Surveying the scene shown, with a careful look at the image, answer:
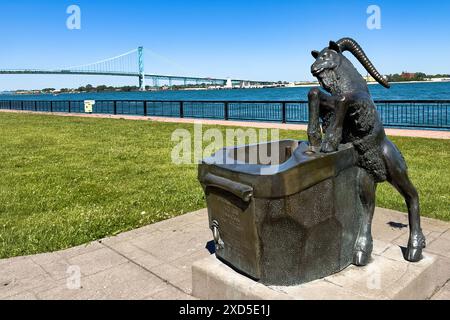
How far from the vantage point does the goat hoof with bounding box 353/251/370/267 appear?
3.20 meters

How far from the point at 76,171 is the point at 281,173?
6727 millimetres

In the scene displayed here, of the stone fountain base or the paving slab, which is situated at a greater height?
the stone fountain base

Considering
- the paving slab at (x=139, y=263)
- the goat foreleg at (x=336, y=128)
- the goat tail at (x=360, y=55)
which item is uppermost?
A: the goat tail at (x=360, y=55)

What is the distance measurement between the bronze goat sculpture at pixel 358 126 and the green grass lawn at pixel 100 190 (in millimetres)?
2412

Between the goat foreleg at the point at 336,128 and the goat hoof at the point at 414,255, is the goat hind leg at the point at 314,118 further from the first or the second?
the goat hoof at the point at 414,255

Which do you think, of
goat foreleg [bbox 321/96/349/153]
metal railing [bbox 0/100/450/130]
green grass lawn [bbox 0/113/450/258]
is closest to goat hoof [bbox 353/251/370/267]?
goat foreleg [bbox 321/96/349/153]

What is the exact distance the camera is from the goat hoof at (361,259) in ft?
10.5

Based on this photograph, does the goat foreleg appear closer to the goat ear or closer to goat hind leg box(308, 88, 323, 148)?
goat hind leg box(308, 88, 323, 148)

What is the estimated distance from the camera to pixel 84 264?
4055 millimetres

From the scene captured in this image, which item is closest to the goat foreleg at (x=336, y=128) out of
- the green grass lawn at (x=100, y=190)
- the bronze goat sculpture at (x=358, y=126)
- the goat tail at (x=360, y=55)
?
the bronze goat sculpture at (x=358, y=126)

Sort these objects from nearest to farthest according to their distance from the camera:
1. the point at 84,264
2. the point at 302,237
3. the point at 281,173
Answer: the point at 281,173 < the point at 302,237 < the point at 84,264

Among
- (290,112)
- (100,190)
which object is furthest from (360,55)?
(290,112)
